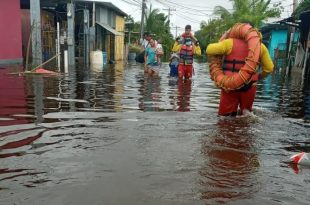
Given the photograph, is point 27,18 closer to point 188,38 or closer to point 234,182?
point 188,38

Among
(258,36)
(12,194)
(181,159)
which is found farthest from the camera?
(258,36)

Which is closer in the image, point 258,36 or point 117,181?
point 117,181

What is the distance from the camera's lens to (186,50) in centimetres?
1382

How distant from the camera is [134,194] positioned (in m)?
3.22

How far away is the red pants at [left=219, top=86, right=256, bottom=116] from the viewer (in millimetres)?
6629

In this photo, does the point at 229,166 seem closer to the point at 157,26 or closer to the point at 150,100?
the point at 150,100

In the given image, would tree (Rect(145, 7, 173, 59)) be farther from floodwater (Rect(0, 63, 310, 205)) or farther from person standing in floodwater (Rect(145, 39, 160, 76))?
floodwater (Rect(0, 63, 310, 205))

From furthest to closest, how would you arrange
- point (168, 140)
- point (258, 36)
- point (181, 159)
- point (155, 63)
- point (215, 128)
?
point (155, 63), point (258, 36), point (215, 128), point (168, 140), point (181, 159)

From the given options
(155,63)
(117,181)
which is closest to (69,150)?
(117,181)

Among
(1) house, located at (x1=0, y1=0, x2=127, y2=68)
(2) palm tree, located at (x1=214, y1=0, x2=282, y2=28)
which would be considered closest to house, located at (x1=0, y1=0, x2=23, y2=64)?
(1) house, located at (x1=0, y1=0, x2=127, y2=68)

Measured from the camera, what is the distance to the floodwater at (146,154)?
3.26 meters

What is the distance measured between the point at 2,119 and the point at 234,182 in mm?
3977

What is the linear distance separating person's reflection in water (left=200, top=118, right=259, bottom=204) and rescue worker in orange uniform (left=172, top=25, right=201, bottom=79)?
8.16 meters

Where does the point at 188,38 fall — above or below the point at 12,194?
above
